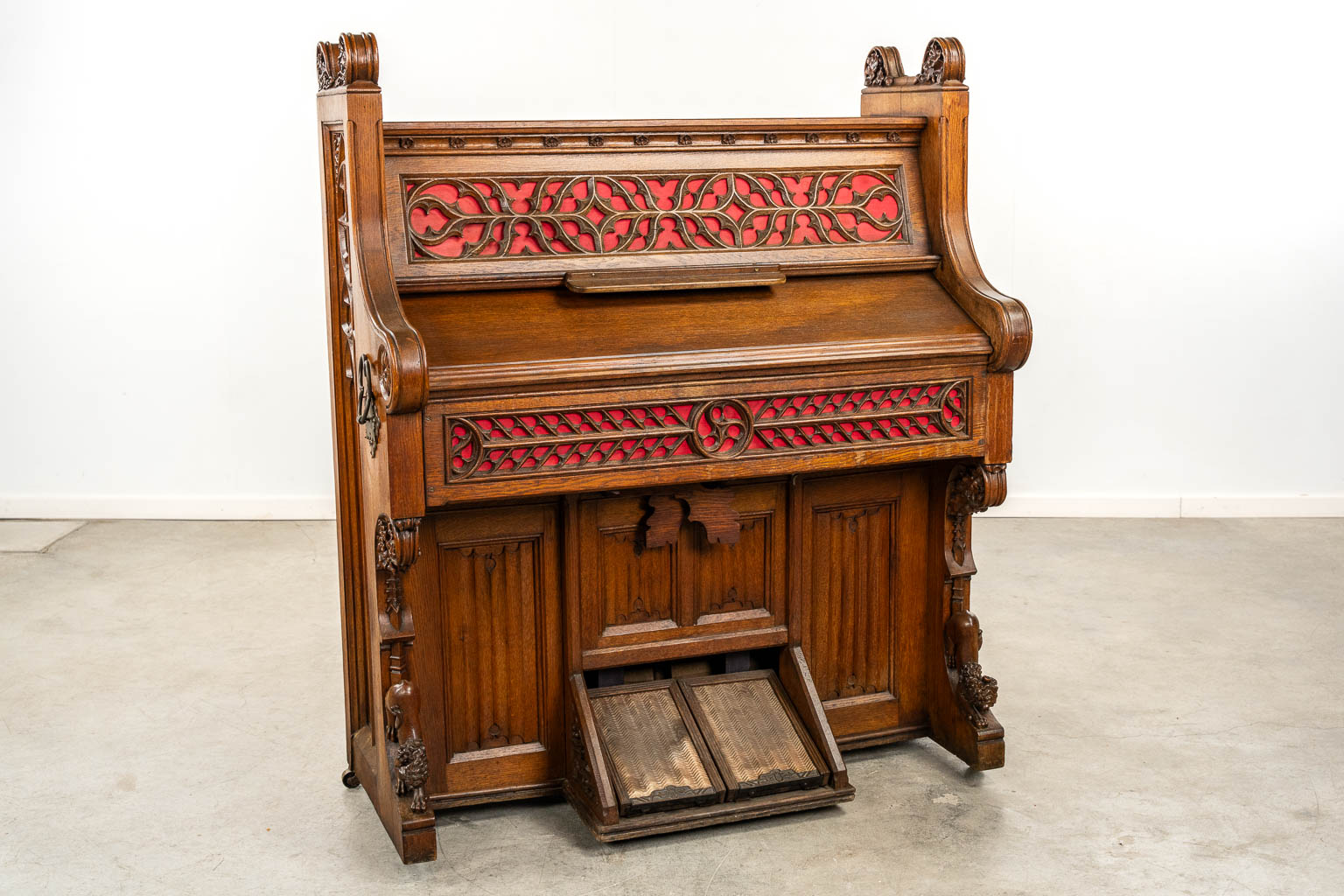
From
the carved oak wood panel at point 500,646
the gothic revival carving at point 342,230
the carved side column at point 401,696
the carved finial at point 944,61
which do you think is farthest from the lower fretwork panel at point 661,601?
the carved finial at point 944,61

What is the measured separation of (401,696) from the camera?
304 cm

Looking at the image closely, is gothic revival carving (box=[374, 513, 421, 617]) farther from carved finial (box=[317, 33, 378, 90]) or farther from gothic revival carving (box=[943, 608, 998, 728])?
gothic revival carving (box=[943, 608, 998, 728])

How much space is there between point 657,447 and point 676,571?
486mm

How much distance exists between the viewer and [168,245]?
19.2ft

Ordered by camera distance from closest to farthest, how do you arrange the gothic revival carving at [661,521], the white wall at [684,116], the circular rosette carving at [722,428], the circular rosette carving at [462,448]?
the circular rosette carving at [462,448]
the circular rosette carving at [722,428]
the gothic revival carving at [661,521]
the white wall at [684,116]

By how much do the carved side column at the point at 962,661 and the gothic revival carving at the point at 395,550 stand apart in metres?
1.31

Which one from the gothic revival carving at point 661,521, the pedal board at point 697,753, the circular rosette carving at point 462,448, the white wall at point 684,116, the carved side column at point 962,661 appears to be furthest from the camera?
the white wall at point 684,116

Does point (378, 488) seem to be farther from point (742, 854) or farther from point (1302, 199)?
point (1302, 199)

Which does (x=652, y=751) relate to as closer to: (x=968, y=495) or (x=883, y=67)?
(x=968, y=495)

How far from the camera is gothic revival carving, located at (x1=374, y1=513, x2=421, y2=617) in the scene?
2.86 metres

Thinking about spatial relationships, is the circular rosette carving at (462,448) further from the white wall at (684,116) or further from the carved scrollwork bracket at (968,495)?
the white wall at (684,116)

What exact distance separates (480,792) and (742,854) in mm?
621

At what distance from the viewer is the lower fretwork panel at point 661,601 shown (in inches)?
127

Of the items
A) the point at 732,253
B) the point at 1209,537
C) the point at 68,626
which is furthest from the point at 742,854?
the point at 1209,537
